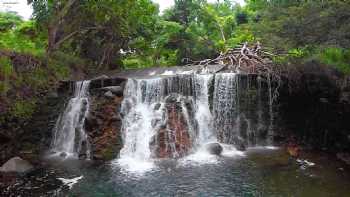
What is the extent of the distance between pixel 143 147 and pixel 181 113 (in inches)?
77.0

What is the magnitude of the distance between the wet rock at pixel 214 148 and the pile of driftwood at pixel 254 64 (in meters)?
2.92

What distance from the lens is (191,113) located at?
47.0ft

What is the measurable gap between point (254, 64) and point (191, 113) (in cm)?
314

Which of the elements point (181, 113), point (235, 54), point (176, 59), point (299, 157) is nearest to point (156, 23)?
point (176, 59)

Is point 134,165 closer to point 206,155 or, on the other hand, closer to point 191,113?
point 206,155

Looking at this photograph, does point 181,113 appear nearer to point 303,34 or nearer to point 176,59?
point 303,34

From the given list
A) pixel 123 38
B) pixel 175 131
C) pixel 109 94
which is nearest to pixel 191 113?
pixel 175 131

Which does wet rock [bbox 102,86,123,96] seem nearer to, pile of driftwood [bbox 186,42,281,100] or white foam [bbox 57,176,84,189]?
pile of driftwood [bbox 186,42,281,100]

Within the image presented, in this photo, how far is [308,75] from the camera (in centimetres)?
1323

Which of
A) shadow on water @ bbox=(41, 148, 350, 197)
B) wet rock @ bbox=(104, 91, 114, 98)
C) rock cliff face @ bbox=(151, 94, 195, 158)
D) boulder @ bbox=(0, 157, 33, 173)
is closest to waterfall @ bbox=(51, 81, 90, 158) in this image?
wet rock @ bbox=(104, 91, 114, 98)

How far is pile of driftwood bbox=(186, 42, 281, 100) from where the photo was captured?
13.8 metres

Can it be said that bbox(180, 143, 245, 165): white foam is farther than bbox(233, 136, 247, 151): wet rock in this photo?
No

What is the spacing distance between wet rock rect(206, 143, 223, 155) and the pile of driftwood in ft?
9.57

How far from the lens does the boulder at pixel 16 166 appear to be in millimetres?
11453
